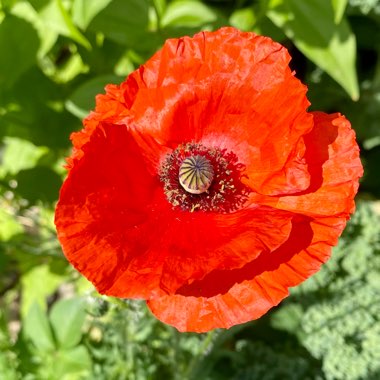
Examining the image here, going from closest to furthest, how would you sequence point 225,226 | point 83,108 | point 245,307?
point 245,307, point 225,226, point 83,108

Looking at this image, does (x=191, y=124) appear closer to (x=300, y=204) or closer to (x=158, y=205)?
(x=158, y=205)

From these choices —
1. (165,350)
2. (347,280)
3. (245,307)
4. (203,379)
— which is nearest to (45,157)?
(165,350)

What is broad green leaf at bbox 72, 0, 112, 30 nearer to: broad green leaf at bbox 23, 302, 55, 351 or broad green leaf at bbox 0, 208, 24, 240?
broad green leaf at bbox 23, 302, 55, 351

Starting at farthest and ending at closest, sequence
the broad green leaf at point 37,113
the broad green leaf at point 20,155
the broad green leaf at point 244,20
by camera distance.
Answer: the broad green leaf at point 20,155
the broad green leaf at point 37,113
the broad green leaf at point 244,20

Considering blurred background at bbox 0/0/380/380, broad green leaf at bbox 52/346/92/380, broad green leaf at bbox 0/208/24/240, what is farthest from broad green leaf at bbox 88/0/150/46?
broad green leaf at bbox 0/208/24/240

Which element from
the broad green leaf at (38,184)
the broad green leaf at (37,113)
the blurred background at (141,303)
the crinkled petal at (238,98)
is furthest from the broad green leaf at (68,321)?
the crinkled petal at (238,98)

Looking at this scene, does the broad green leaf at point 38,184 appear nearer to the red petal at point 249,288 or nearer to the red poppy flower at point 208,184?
the red poppy flower at point 208,184
